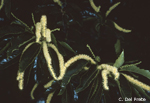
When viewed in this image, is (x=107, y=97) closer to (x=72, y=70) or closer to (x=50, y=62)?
(x=72, y=70)

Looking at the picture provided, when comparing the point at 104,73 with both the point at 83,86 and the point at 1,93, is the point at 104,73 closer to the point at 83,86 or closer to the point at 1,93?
the point at 83,86

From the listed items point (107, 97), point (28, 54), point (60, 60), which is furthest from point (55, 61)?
point (107, 97)

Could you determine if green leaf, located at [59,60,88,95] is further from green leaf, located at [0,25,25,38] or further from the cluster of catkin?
green leaf, located at [0,25,25,38]

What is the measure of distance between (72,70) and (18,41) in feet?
1.34

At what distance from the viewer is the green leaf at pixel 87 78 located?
131cm

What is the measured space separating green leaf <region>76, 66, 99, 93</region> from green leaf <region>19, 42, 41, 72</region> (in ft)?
1.19

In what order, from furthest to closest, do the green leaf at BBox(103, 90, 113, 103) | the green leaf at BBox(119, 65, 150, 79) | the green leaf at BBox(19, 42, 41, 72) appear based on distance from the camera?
1. the green leaf at BBox(103, 90, 113, 103)
2. the green leaf at BBox(119, 65, 150, 79)
3. the green leaf at BBox(19, 42, 41, 72)

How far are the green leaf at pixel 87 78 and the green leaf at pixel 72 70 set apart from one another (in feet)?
0.24

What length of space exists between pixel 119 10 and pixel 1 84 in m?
1.60

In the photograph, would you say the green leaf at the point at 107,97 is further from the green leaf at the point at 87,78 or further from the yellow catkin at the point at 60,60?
the yellow catkin at the point at 60,60

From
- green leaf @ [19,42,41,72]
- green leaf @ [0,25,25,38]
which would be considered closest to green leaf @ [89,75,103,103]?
green leaf @ [19,42,41,72]

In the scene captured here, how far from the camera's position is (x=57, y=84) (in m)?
1.52

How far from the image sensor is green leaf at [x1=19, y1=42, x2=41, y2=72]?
1.22 meters

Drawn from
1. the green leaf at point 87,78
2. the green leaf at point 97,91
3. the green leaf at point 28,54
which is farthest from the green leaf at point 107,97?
the green leaf at point 28,54
